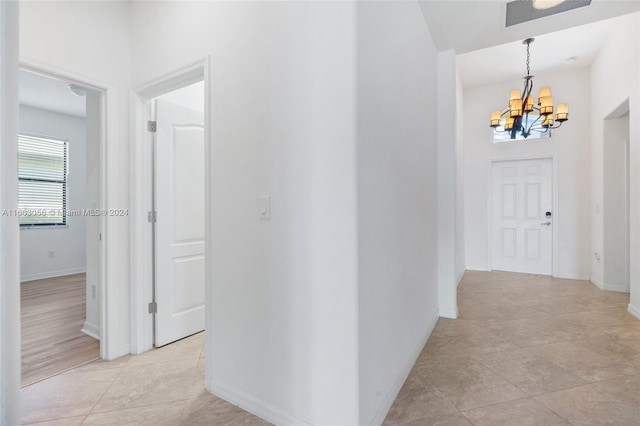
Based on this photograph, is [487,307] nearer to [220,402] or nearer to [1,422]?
[220,402]

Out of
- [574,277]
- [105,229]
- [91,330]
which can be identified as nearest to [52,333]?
[91,330]

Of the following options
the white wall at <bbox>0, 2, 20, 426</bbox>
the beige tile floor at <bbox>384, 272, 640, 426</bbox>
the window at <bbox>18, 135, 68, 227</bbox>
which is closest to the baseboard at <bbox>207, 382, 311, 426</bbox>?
the beige tile floor at <bbox>384, 272, 640, 426</bbox>

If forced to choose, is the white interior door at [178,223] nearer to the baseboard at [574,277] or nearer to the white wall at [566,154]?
the white wall at [566,154]

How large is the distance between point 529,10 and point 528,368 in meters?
2.76

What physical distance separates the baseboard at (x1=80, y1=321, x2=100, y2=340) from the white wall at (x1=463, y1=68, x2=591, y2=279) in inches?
219

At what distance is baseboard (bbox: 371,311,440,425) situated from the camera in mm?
1630

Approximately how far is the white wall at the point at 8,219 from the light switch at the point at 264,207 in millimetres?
1027

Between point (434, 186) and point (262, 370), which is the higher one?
point (434, 186)

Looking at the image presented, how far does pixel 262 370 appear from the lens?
5.61 feet

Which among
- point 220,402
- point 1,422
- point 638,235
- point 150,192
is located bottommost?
point 220,402

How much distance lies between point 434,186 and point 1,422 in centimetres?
306

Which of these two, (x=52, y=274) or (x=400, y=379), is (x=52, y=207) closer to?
(x=52, y=274)

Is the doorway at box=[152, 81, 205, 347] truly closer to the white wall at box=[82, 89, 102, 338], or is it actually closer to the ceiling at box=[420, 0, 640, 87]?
the white wall at box=[82, 89, 102, 338]

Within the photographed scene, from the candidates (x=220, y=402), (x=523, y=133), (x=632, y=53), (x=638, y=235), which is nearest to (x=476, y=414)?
(x=220, y=402)
